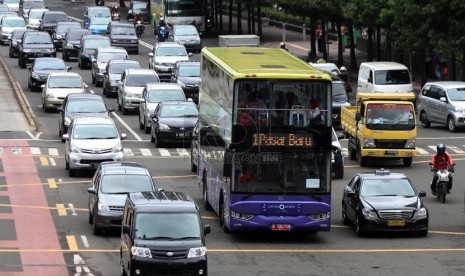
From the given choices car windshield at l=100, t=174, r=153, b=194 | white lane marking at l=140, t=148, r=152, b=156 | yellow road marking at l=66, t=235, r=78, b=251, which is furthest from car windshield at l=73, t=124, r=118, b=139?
yellow road marking at l=66, t=235, r=78, b=251

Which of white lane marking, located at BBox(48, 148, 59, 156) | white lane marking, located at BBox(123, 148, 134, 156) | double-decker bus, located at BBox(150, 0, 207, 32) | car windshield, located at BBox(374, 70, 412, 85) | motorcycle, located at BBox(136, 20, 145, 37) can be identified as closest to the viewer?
white lane marking, located at BBox(123, 148, 134, 156)

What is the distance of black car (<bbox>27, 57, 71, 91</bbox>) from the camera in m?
69.2

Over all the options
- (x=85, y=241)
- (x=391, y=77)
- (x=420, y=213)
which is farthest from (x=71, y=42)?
(x=420, y=213)

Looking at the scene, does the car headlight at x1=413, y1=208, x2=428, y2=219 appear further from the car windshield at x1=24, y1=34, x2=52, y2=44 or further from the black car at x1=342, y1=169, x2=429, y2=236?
the car windshield at x1=24, y1=34, x2=52, y2=44

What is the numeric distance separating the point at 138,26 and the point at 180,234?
2901 inches

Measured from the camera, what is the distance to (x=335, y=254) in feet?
109

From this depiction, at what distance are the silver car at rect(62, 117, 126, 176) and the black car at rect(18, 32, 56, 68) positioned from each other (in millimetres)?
32569

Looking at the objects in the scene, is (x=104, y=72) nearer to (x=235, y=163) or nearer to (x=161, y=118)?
(x=161, y=118)

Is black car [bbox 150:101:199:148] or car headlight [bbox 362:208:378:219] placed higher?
car headlight [bbox 362:208:378:219]

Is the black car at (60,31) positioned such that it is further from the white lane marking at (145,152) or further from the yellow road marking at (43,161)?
the yellow road marking at (43,161)

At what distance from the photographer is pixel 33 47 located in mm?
79625

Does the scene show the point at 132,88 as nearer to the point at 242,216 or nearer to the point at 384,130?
the point at 384,130

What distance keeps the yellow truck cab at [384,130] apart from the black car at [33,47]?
108ft

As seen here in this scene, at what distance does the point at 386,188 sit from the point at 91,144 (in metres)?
12.5
